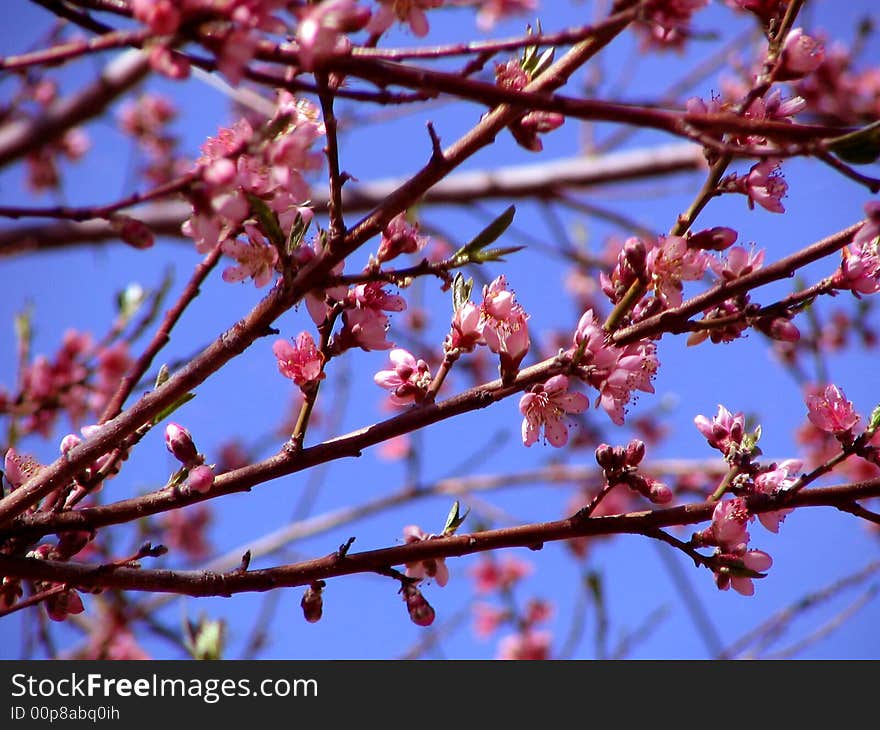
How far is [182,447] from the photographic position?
Result: 5.31ft

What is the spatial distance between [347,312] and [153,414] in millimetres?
395

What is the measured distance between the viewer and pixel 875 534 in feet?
21.8

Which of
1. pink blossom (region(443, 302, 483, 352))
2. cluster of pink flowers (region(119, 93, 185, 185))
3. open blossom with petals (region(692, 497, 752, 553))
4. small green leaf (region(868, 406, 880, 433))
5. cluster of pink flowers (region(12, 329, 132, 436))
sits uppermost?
cluster of pink flowers (region(119, 93, 185, 185))

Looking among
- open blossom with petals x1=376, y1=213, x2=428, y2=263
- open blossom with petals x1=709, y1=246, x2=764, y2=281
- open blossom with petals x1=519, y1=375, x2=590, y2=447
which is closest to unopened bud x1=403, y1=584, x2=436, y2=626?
open blossom with petals x1=519, y1=375, x2=590, y2=447

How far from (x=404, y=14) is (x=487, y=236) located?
1.25 feet

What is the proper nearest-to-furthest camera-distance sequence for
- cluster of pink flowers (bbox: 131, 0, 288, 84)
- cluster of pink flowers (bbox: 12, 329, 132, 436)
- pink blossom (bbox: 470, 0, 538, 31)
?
cluster of pink flowers (bbox: 131, 0, 288, 84) → cluster of pink flowers (bbox: 12, 329, 132, 436) → pink blossom (bbox: 470, 0, 538, 31)

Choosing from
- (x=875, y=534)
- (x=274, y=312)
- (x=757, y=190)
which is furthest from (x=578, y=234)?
(x=274, y=312)

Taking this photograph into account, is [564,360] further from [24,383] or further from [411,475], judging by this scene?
[411,475]

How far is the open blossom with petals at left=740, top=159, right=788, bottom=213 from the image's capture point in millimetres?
1610

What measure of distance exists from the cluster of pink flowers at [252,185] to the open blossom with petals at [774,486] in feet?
3.10

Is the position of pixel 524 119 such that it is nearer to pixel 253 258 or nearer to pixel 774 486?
pixel 253 258

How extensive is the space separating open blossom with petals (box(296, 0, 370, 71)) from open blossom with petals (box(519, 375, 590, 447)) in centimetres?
71

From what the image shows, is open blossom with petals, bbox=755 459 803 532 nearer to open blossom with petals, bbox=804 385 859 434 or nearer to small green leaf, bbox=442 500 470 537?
open blossom with petals, bbox=804 385 859 434

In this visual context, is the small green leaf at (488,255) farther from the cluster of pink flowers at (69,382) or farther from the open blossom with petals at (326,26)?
the cluster of pink flowers at (69,382)
